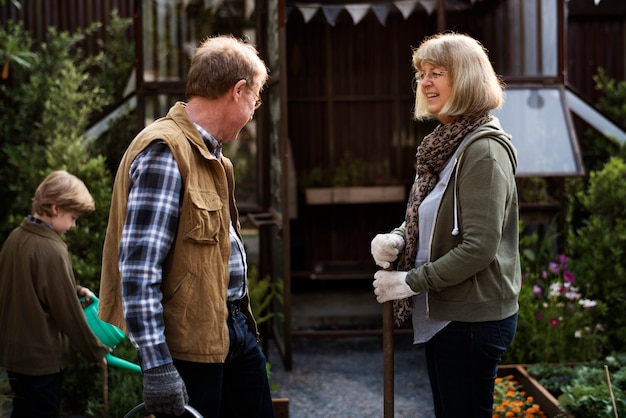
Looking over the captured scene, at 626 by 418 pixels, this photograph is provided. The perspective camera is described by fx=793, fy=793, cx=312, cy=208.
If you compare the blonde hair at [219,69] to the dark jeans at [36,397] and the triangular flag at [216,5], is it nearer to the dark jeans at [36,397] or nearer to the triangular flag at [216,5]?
the dark jeans at [36,397]

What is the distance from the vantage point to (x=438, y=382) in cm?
309

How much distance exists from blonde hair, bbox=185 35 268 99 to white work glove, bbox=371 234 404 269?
0.87 m

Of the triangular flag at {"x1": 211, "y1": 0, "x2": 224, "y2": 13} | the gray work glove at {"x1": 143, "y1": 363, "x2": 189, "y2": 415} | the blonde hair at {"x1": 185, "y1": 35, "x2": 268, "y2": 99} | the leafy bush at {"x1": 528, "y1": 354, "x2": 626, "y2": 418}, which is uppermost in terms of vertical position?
the triangular flag at {"x1": 211, "y1": 0, "x2": 224, "y2": 13}

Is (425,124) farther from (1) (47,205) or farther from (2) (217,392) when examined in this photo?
(2) (217,392)

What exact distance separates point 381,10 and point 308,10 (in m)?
0.72

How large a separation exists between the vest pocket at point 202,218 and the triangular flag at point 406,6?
556 cm

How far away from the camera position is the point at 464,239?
291cm

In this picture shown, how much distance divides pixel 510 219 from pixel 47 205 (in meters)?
2.32

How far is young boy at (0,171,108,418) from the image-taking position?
394 centimetres

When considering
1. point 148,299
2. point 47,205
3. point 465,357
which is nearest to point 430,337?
point 465,357

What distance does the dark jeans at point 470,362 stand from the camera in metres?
2.97

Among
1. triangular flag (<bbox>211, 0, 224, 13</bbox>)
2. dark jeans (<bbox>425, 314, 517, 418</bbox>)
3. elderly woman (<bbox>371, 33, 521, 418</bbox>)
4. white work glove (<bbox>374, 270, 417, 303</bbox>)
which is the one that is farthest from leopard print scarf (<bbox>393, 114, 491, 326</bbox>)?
triangular flag (<bbox>211, 0, 224, 13</bbox>)

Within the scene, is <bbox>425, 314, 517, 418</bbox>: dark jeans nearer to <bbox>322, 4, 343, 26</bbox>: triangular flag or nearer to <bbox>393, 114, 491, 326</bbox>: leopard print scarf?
<bbox>393, 114, 491, 326</bbox>: leopard print scarf

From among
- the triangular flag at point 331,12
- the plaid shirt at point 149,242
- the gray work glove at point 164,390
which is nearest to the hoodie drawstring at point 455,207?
the plaid shirt at point 149,242
